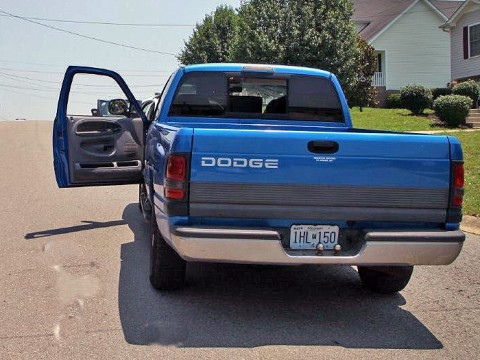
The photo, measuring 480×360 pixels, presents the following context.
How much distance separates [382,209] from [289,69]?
2.44m

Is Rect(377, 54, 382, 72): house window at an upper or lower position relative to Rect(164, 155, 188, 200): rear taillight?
upper

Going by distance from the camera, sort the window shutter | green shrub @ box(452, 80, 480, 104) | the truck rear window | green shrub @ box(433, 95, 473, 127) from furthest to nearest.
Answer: the window shutter < green shrub @ box(452, 80, 480, 104) < green shrub @ box(433, 95, 473, 127) < the truck rear window

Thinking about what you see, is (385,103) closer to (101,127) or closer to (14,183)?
(14,183)

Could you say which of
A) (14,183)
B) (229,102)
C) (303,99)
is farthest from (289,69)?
(14,183)

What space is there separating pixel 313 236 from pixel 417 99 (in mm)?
18394

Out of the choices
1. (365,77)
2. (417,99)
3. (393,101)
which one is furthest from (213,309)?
(393,101)

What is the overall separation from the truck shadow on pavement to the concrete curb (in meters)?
2.62

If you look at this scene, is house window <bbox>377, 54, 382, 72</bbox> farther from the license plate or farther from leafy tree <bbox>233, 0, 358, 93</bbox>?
the license plate

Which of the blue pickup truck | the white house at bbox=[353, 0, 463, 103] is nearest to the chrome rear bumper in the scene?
the blue pickup truck

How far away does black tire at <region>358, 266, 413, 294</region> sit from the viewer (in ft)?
17.0

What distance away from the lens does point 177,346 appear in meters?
4.12

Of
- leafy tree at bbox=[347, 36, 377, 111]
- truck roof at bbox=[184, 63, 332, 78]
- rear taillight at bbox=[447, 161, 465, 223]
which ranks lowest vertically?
rear taillight at bbox=[447, 161, 465, 223]

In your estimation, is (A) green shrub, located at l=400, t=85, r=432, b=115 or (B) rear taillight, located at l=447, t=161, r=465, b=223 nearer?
(B) rear taillight, located at l=447, t=161, r=465, b=223

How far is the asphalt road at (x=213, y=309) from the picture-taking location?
413cm
